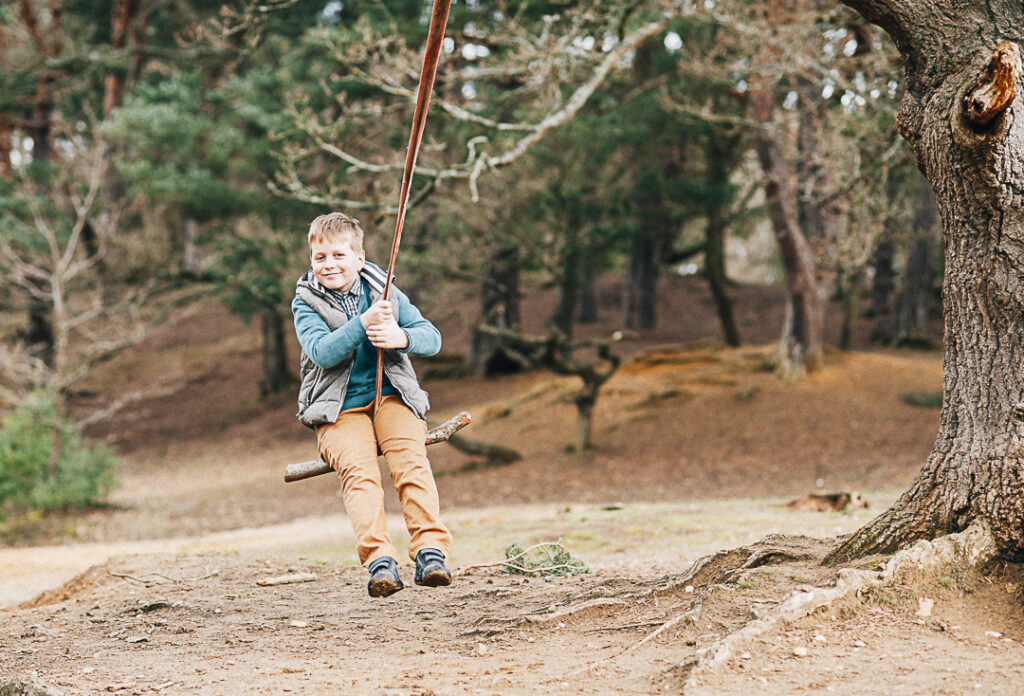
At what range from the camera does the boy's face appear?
370 centimetres

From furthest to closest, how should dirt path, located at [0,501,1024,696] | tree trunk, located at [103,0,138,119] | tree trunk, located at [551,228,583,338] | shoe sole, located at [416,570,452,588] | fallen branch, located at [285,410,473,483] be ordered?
1. tree trunk, located at [103,0,138,119]
2. tree trunk, located at [551,228,583,338]
3. fallen branch, located at [285,410,473,483]
4. shoe sole, located at [416,570,452,588]
5. dirt path, located at [0,501,1024,696]

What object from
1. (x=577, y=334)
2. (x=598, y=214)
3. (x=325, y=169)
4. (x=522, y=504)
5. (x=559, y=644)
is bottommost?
(x=522, y=504)

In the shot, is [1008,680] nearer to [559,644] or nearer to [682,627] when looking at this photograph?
[682,627]

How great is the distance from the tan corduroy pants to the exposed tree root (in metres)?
1.21

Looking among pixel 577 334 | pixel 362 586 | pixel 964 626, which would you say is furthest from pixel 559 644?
pixel 577 334

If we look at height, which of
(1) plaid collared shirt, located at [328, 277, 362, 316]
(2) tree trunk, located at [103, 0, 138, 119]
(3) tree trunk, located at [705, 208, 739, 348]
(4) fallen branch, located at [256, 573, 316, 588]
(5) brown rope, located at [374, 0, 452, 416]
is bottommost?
(4) fallen branch, located at [256, 573, 316, 588]

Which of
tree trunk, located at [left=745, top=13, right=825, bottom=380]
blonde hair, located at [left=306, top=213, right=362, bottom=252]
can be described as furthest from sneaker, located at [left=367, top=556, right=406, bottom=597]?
tree trunk, located at [left=745, top=13, right=825, bottom=380]

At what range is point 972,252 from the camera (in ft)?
11.4

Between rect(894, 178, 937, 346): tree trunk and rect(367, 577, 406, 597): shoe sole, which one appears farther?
rect(894, 178, 937, 346): tree trunk

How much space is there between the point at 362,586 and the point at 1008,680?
11.5 feet

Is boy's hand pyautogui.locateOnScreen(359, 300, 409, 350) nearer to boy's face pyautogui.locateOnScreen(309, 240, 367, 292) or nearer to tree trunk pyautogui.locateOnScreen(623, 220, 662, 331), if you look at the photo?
boy's face pyautogui.locateOnScreen(309, 240, 367, 292)

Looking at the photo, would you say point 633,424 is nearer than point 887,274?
Yes

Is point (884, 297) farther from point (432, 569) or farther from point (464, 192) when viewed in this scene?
point (432, 569)

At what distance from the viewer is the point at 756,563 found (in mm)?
3816
